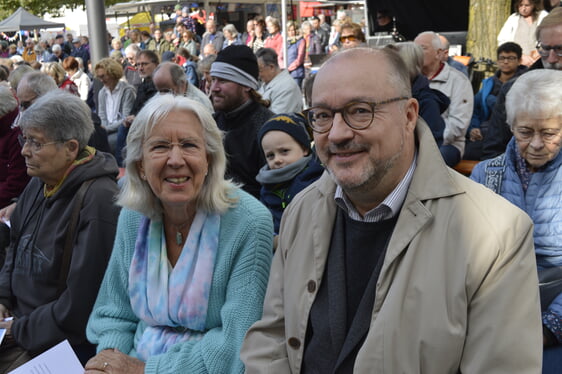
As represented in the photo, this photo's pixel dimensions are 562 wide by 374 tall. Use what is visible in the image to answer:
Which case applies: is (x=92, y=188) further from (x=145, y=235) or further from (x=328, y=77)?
(x=328, y=77)

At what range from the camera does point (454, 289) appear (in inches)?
64.8

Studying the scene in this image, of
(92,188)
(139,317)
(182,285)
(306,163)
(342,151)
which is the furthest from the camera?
(306,163)

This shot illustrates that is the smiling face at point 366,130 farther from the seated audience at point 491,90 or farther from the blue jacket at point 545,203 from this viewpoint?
the seated audience at point 491,90

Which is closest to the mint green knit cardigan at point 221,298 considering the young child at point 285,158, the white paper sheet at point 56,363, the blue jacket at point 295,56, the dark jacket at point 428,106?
the white paper sheet at point 56,363

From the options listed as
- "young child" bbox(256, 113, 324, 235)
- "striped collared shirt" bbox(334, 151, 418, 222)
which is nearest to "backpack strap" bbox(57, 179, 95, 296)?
"young child" bbox(256, 113, 324, 235)

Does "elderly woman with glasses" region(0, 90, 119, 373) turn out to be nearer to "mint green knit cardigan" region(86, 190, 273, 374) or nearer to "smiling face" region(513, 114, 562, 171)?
"mint green knit cardigan" region(86, 190, 273, 374)

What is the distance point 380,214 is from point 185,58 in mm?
10471

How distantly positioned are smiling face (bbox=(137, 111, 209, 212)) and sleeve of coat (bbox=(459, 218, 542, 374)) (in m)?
1.29

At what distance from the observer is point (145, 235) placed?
2.57 meters

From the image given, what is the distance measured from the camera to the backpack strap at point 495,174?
2.83 meters

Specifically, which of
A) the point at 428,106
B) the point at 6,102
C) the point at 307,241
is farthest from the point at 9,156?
the point at 307,241

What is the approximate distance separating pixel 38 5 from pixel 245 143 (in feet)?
121

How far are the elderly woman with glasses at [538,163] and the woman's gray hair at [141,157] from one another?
135cm

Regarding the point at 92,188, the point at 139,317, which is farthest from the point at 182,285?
the point at 92,188
